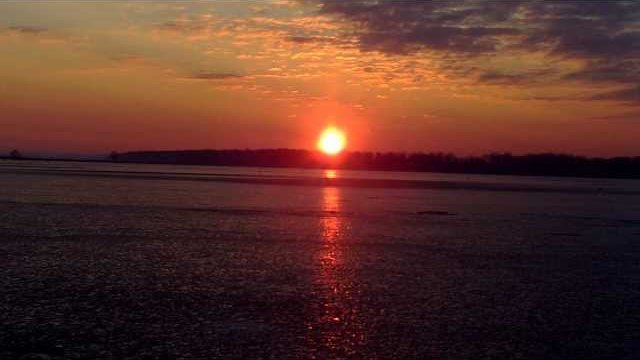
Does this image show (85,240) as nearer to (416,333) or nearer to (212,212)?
(212,212)

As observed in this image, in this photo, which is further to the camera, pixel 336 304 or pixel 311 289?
pixel 311 289

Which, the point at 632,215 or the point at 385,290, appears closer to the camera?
the point at 385,290

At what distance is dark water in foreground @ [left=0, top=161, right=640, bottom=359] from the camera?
25.3 ft

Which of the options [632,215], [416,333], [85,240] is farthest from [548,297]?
[632,215]

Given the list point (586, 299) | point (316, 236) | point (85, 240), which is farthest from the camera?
point (316, 236)

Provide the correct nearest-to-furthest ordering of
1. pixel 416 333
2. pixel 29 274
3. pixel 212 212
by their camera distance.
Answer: pixel 416 333 → pixel 29 274 → pixel 212 212

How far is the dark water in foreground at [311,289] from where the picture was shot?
772 cm

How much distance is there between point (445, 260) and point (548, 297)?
3466 millimetres

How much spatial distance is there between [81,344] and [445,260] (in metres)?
8.06

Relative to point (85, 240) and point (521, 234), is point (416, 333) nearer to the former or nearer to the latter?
point (85, 240)

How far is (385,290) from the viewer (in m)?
10.7

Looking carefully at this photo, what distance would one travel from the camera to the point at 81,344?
24.5 ft

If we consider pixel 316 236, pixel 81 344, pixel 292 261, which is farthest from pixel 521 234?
pixel 81 344

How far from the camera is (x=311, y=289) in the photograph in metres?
10.7
